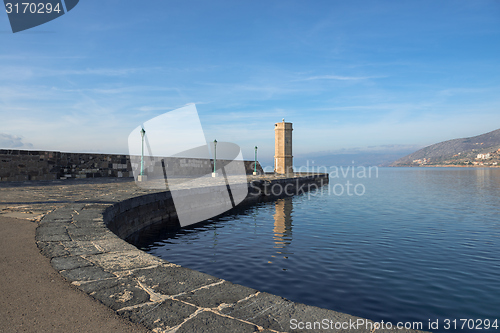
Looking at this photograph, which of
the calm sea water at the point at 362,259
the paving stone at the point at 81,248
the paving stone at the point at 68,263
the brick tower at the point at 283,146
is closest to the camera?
the paving stone at the point at 68,263

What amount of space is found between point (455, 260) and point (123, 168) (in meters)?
18.4

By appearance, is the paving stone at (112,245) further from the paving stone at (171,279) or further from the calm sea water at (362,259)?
the calm sea water at (362,259)

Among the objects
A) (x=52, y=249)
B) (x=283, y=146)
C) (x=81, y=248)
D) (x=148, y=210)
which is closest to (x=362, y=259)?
(x=81, y=248)

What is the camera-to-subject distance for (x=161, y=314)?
88.0 inches

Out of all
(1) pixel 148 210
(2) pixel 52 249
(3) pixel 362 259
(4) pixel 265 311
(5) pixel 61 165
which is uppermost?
(5) pixel 61 165

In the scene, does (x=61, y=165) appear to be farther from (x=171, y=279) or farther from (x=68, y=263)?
(x=171, y=279)

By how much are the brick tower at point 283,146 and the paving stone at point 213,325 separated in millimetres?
27317

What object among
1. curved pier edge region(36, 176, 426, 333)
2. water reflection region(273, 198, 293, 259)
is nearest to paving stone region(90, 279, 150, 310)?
curved pier edge region(36, 176, 426, 333)

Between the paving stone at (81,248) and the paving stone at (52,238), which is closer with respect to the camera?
the paving stone at (81,248)

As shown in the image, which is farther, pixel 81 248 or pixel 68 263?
pixel 81 248

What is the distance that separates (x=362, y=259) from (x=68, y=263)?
5.91 meters

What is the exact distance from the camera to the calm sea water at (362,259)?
4754mm

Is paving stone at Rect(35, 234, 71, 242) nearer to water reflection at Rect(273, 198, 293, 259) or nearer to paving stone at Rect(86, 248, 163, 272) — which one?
paving stone at Rect(86, 248, 163, 272)

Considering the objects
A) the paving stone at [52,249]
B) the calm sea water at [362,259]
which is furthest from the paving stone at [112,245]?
the calm sea water at [362,259]
